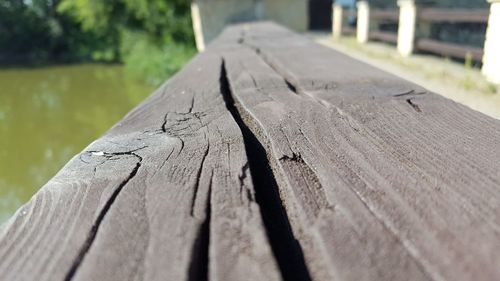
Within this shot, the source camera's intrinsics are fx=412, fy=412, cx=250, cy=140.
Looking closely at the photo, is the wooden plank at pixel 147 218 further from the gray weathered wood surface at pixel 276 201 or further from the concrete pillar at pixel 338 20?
the concrete pillar at pixel 338 20

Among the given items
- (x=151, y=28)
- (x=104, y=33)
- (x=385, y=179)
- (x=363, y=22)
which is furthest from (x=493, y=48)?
(x=104, y=33)

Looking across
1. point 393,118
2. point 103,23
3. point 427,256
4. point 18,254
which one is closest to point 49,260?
point 18,254

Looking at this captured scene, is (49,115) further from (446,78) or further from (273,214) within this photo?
(273,214)

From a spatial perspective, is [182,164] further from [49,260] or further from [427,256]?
[427,256]

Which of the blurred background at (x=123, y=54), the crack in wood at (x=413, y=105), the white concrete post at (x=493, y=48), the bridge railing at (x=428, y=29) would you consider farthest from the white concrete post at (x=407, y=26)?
the crack in wood at (x=413, y=105)

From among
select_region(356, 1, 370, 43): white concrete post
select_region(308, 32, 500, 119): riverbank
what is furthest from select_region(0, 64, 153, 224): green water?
select_region(356, 1, 370, 43): white concrete post
